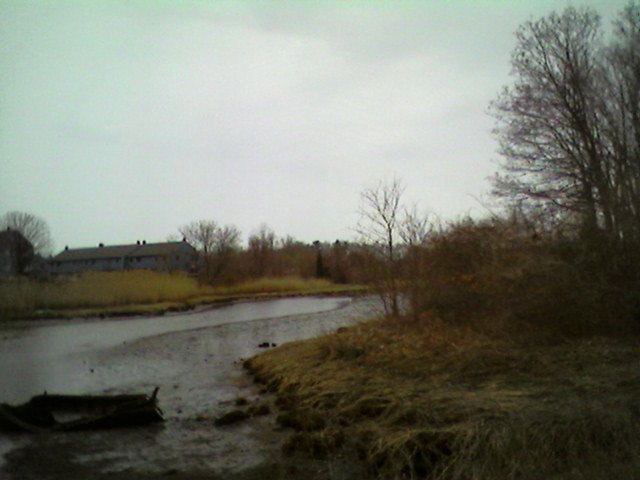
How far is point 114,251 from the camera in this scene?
100 meters

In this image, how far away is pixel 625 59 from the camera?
19562mm

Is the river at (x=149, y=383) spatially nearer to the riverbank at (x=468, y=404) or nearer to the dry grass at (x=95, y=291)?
the riverbank at (x=468, y=404)

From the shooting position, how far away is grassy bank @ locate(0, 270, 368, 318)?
34.0 m

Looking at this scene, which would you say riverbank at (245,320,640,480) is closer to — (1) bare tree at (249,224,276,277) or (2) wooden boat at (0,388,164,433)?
(2) wooden boat at (0,388,164,433)

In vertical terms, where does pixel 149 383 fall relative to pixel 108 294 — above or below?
below

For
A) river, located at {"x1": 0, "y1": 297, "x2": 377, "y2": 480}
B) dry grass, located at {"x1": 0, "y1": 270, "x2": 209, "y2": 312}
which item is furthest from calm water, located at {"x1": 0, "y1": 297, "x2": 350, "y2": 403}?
dry grass, located at {"x1": 0, "y1": 270, "x2": 209, "y2": 312}

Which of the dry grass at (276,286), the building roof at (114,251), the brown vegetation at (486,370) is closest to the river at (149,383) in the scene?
the brown vegetation at (486,370)

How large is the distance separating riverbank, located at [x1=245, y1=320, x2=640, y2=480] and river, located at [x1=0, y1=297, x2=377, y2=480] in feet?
3.57

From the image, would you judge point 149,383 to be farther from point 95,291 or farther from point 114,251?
point 114,251

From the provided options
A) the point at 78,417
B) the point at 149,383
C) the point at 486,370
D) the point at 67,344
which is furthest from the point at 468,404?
the point at 67,344

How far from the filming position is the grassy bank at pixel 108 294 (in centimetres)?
3405

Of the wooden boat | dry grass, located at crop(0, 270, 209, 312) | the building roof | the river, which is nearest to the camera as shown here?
the river

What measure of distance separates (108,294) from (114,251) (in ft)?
207

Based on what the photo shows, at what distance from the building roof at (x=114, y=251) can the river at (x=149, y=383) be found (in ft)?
209
